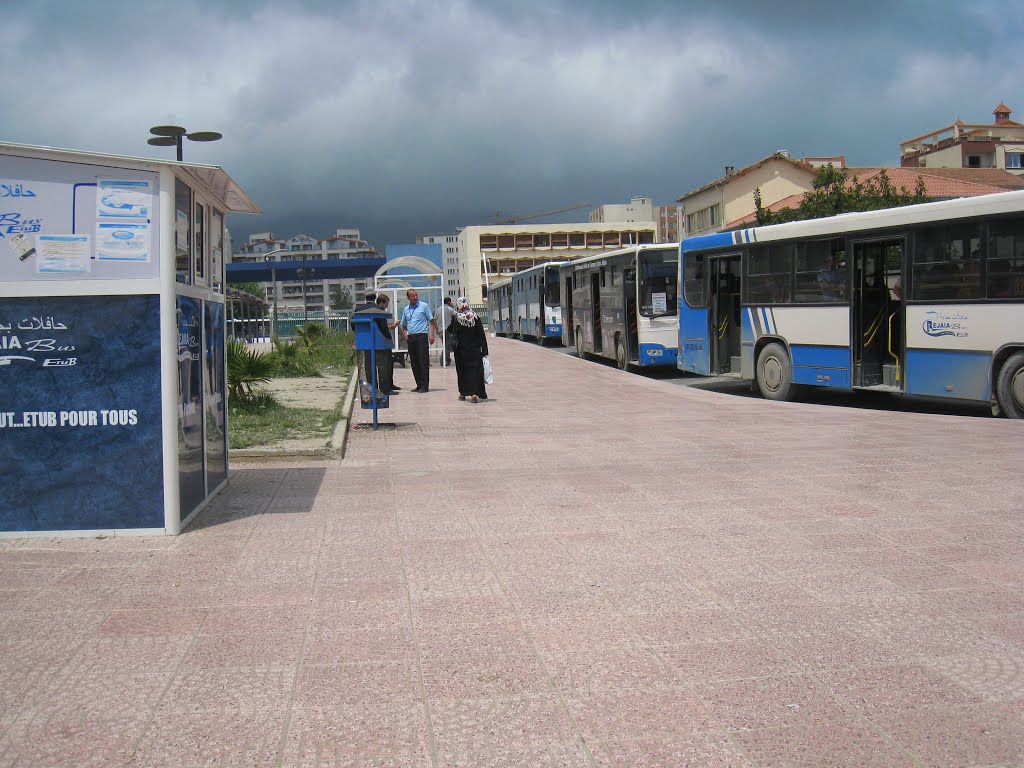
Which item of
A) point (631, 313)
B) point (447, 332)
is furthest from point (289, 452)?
point (447, 332)

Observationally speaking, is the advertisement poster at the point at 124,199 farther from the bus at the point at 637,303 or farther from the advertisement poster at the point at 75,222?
the bus at the point at 637,303

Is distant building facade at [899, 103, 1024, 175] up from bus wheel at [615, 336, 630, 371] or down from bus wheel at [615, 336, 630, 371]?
up

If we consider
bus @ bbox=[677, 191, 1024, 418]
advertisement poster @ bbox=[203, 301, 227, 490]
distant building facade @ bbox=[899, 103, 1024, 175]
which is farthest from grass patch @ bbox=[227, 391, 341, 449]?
distant building facade @ bbox=[899, 103, 1024, 175]

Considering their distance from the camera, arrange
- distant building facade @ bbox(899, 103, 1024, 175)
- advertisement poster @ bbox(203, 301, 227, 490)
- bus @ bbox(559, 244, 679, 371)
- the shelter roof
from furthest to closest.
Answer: distant building facade @ bbox(899, 103, 1024, 175), bus @ bbox(559, 244, 679, 371), advertisement poster @ bbox(203, 301, 227, 490), the shelter roof

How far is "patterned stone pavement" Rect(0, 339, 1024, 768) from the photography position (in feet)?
11.3

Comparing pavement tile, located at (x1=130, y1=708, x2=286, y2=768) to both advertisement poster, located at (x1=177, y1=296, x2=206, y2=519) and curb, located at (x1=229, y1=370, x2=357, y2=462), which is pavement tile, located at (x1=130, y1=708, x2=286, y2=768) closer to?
advertisement poster, located at (x1=177, y1=296, x2=206, y2=519)

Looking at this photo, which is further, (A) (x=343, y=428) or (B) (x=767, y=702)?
(A) (x=343, y=428)

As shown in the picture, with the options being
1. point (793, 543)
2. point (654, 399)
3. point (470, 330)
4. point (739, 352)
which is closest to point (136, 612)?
point (793, 543)

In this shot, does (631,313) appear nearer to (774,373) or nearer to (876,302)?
(774,373)

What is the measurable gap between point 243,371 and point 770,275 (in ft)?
28.9

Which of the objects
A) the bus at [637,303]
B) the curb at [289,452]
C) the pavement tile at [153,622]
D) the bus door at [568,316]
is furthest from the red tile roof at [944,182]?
the pavement tile at [153,622]

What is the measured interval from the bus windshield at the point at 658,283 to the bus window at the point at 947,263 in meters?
9.54

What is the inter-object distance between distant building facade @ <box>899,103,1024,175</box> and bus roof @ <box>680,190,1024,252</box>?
63176mm

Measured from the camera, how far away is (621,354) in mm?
24750
